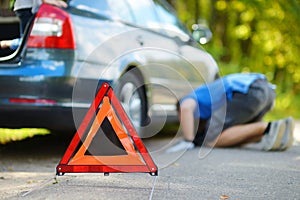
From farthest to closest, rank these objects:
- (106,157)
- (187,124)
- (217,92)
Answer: (217,92) < (187,124) < (106,157)

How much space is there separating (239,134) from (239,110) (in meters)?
0.27

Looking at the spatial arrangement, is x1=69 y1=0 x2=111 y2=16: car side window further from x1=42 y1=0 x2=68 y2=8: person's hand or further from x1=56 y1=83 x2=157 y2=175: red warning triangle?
x1=56 y1=83 x2=157 y2=175: red warning triangle

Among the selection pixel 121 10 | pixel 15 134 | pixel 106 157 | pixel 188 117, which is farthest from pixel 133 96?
pixel 15 134

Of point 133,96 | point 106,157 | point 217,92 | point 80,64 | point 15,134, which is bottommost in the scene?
point 15,134

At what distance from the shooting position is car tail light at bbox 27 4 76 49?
5.32 m

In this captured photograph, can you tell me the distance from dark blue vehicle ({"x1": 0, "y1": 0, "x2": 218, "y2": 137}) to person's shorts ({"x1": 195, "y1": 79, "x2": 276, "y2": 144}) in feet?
2.17

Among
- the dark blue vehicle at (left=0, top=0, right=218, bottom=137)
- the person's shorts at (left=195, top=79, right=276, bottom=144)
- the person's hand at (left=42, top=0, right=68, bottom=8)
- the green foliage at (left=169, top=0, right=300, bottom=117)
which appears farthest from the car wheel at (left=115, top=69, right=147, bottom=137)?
Result: the green foliage at (left=169, top=0, right=300, bottom=117)

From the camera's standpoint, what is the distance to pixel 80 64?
17.8 feet

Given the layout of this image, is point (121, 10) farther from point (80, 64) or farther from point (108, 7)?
point (80, 64)

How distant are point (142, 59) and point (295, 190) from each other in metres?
2.55

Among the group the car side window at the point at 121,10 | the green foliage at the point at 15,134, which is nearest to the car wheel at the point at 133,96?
the car side window at the point at 121,10

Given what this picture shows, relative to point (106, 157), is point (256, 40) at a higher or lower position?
lower

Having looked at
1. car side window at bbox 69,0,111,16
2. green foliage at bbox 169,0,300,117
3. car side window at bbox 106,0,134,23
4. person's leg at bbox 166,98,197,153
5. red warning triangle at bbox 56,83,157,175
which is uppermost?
car side window at bbox 69,0,111,16

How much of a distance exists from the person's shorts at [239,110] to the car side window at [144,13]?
124cm
